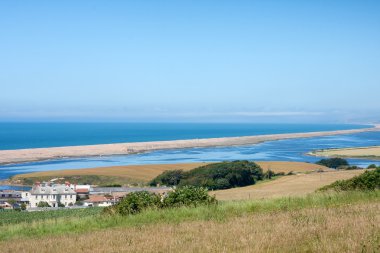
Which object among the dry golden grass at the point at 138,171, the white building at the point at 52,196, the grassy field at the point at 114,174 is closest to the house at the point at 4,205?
the white building at the point at 52,196

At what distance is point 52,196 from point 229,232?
3276cm

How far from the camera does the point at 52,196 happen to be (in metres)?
40.0

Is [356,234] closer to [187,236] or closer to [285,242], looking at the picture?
[285,242]

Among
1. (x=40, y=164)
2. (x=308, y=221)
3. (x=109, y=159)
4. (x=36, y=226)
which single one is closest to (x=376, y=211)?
(x=308, y=221)

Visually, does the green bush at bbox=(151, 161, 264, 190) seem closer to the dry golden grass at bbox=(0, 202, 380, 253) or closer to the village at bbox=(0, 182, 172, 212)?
the village at bbox=(0, 182, 172, 212)

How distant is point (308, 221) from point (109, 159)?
268ft

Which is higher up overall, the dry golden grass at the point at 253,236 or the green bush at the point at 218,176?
the dry golden grass at the point at 253,236

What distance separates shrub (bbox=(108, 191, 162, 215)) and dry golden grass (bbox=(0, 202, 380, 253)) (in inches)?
177

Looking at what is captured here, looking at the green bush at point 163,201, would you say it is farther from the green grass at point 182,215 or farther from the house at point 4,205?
the house at point 4,205

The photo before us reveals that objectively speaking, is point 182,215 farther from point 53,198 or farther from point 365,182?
point 53,198

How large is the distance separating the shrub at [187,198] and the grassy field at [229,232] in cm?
237

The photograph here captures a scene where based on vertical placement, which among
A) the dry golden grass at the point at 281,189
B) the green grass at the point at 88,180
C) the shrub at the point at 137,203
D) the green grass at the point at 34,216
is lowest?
the green grass at the point at 88,180

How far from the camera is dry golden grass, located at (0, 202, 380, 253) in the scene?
25.3ft

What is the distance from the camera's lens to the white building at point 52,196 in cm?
3972
